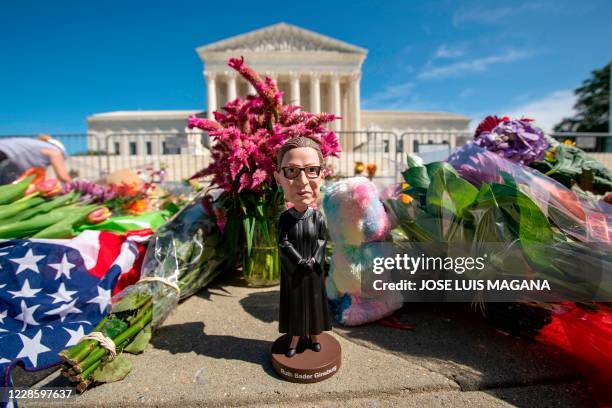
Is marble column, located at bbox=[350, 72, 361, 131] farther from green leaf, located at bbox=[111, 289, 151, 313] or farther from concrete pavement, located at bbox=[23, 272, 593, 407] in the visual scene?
green leaf, located at bbox=[111, 289, 151, 313]

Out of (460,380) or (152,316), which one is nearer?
(460,380)

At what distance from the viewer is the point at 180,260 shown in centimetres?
219

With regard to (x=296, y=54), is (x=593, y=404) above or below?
below

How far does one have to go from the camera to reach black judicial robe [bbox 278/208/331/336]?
4.88 feet

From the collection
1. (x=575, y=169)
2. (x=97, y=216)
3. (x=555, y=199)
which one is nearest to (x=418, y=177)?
(x=555, y=199)

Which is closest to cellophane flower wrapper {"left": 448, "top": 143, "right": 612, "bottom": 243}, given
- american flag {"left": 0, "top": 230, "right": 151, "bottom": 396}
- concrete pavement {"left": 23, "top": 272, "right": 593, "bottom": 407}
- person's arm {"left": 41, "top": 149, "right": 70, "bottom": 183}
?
concrete pavement {"left": 23, "top": 272, "right": 593, "bottom": 407}

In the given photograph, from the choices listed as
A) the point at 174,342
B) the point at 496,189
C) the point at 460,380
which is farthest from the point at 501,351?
the point at 174,342

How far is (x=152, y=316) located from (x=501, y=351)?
184 centimetres

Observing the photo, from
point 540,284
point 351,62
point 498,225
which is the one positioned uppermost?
point 351,62

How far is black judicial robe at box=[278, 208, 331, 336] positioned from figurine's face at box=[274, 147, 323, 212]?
94mm

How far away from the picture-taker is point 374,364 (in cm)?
149

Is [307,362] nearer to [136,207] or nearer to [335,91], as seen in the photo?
[136,207]

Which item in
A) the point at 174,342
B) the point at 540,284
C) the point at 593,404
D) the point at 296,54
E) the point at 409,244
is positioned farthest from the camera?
the point at 296,54

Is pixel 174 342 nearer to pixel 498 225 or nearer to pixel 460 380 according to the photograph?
pixel 460 380
